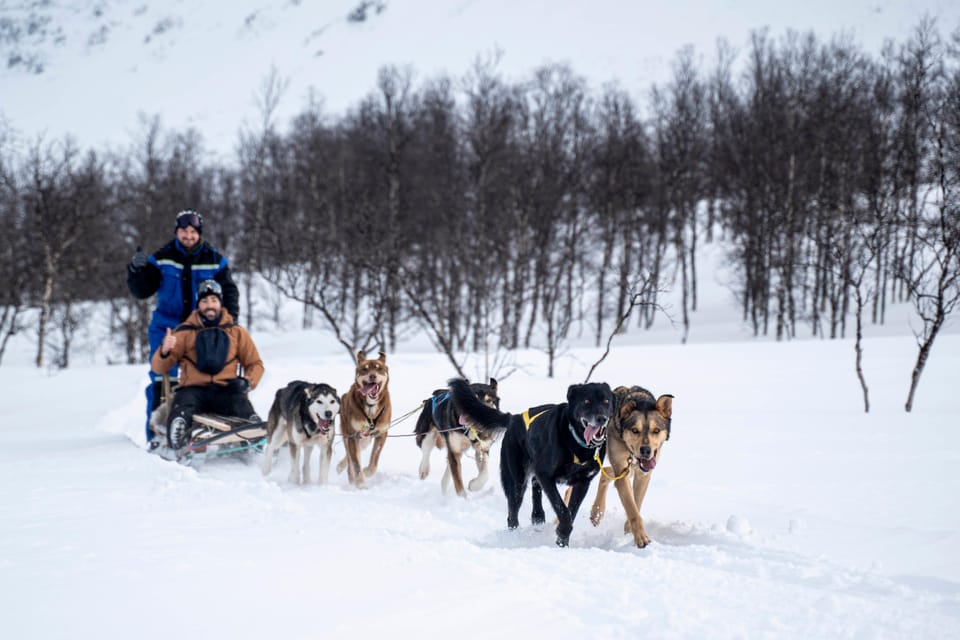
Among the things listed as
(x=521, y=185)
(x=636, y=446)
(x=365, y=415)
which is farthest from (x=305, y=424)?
(x=521, y=185)

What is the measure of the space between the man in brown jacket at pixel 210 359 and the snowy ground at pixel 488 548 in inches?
26.2

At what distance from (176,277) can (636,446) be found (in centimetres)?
527

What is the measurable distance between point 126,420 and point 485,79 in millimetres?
13874

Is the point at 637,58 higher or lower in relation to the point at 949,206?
higher

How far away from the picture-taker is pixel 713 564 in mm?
3395

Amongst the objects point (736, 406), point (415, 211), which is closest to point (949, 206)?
point (736, 406)

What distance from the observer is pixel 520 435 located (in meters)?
4.43

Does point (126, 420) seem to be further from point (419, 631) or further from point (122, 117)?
point (122, 117)

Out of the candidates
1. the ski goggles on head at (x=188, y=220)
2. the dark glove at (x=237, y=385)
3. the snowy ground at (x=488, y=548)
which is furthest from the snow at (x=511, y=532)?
A: the ski goggles on head at (x=188, y=220)

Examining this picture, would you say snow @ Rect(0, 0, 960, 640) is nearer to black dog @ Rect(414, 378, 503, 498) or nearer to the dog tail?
black dog @ Rect(414, 378, 503, 498)

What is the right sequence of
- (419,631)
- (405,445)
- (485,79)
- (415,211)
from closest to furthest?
1. (419,631)
2. (405,445)
3. (485,79)
4. (415,211)

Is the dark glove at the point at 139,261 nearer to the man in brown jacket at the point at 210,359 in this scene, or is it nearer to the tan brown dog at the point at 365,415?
the man in brown jacket at the point at 210,359

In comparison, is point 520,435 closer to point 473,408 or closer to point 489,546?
point 473,408

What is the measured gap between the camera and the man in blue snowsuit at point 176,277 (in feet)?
23.0
